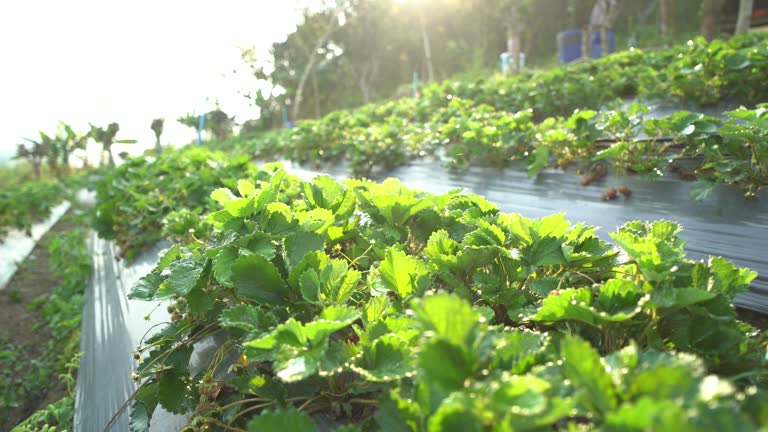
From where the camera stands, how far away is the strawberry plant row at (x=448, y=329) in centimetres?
60

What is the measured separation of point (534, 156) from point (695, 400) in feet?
9.21

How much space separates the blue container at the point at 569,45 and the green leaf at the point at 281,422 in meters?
16.3

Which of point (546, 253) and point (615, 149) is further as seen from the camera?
point (615, 149)

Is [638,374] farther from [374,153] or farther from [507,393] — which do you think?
[374,153]

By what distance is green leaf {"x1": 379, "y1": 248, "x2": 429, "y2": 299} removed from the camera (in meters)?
1.13

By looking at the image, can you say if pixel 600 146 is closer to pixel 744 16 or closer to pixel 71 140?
pixel 744 16

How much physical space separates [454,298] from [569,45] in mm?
17109

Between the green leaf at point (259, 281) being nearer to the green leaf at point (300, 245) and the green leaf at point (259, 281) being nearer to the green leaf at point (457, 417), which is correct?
the green leaf at point (300, 245)

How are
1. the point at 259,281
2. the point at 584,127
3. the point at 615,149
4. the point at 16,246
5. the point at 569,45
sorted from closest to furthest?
the point at 259,281 < the point at 615,149 < the point at 584,127 < the point at 16,246 < the point at 569,45

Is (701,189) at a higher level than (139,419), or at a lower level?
higher

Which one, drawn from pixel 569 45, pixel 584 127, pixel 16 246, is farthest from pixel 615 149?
pixel 569 45

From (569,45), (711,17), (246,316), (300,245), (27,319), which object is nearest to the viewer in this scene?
(246,316)

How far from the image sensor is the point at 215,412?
1135 millimetres

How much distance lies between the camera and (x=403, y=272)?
3.70ft
